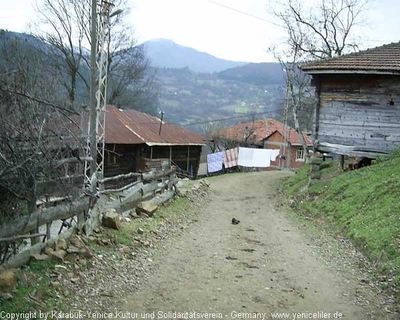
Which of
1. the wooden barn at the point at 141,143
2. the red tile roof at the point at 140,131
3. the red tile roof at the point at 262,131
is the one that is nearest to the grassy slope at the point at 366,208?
the red tile roof at the point at 140,131

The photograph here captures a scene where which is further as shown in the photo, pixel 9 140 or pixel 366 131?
pixel 366 131

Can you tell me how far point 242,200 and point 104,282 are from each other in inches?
464

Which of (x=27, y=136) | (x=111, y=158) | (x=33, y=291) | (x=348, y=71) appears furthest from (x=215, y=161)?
(x=27, y=136)

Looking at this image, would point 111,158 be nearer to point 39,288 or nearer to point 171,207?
point 171,207

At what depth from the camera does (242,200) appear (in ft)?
58.5

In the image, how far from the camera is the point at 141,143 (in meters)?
26.2

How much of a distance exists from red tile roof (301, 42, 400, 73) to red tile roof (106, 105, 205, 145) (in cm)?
1157

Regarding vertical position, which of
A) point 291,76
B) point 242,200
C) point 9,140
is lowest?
point 242,200

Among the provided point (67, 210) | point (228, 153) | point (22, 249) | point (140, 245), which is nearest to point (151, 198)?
point (140, 245)

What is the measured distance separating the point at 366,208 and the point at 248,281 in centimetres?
555

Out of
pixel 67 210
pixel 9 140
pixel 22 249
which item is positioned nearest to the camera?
pixel 9 140

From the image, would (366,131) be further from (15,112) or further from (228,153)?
(228,153)

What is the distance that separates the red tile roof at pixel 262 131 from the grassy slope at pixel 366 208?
3211 cm

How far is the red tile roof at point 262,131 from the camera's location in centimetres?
5003
